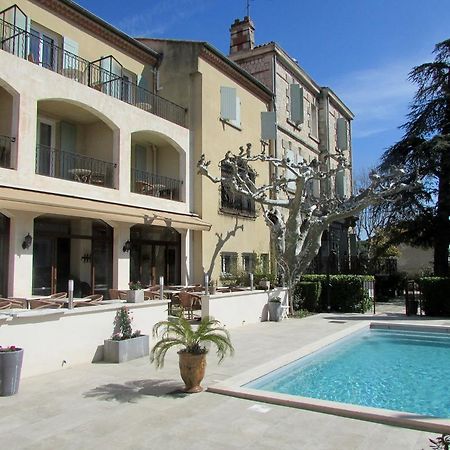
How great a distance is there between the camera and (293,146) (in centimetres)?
3150

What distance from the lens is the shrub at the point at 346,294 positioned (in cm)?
2138

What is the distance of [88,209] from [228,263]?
10307 millimetres

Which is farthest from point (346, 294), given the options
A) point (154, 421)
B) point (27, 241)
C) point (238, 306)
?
point (154, 421)

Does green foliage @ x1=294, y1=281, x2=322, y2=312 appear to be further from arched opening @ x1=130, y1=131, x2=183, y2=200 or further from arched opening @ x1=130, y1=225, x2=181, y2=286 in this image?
arched opening @ x1=130, y1=131, x2=183, y2=200

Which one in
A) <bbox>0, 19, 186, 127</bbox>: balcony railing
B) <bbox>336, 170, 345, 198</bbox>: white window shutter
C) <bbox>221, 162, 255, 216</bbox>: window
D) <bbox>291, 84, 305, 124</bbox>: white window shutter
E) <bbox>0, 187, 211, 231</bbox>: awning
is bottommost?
<bbox>0, 187, 211, 231</bbox>: awning

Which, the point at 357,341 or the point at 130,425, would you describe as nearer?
the point at 130,425

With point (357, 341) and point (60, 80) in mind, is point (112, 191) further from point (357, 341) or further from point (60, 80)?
point (357, 341)

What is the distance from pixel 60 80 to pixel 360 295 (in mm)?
15231

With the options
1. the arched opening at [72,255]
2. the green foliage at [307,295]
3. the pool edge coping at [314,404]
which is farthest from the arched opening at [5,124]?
the green foliage at [307,295]

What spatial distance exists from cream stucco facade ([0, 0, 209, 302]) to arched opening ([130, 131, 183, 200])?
0.05 metres

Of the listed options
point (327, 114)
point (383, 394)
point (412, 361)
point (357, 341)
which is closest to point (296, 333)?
point (357, 341)

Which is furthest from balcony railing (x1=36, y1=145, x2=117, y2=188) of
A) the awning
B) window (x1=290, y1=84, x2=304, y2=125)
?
window (x1=290, y1=84, x2=304, y2=125)

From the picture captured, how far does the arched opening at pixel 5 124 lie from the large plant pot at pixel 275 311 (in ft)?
35.3

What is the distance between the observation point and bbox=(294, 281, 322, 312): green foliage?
21.7 m
